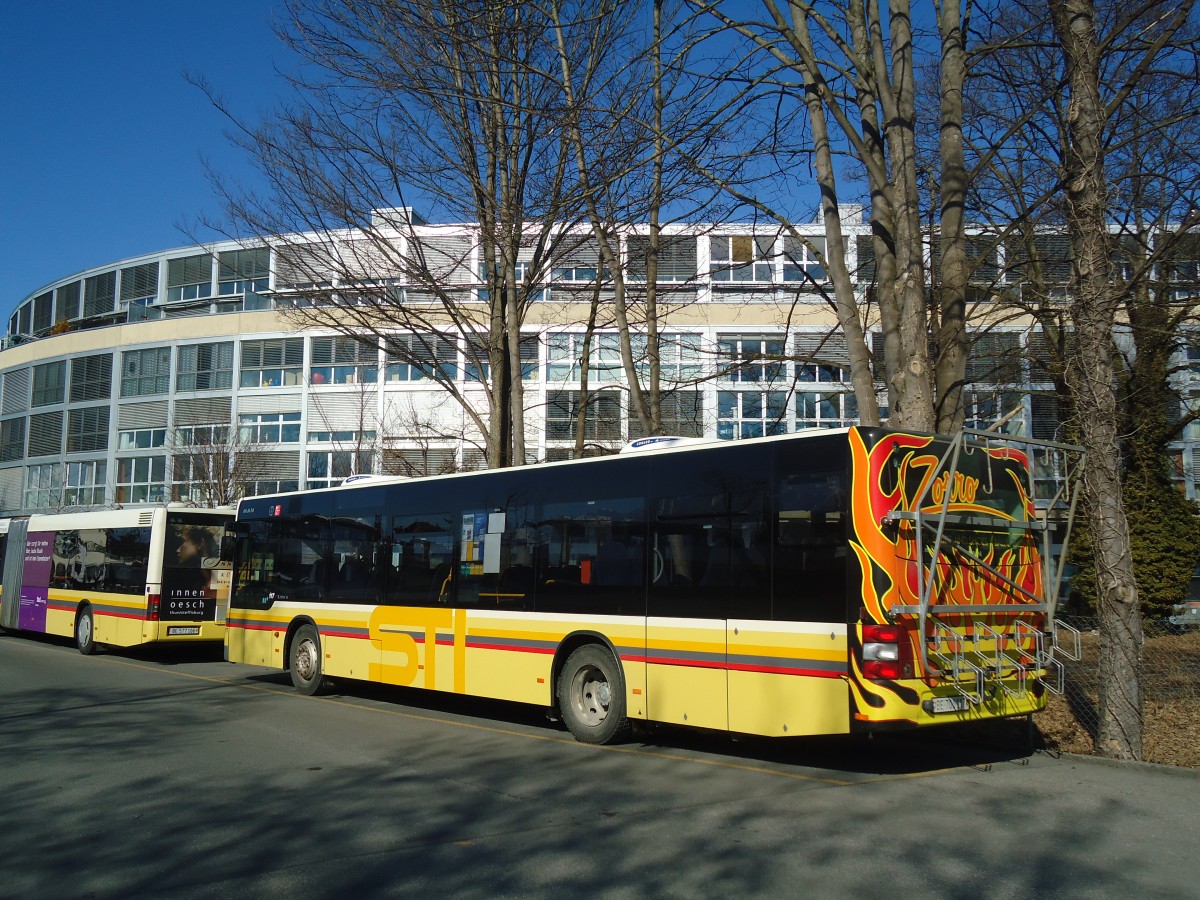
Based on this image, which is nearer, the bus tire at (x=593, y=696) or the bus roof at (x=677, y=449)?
the bus roof at (x=677, y=449)

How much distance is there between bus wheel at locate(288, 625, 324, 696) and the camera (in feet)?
50.1

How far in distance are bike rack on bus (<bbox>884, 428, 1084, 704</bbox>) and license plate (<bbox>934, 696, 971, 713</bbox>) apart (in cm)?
6

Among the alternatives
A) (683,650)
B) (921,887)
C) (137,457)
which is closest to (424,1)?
(683,650)

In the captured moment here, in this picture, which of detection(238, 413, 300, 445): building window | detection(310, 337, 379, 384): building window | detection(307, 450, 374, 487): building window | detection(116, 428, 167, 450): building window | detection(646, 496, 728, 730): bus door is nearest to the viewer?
detection(646, 496, 728, 730): bus door

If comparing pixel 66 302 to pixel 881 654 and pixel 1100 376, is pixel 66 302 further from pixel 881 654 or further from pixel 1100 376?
pixel 881 654

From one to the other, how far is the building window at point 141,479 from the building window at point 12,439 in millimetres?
9211

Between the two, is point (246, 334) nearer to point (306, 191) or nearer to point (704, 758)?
point (306, 191)

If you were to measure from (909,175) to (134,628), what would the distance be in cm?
1594

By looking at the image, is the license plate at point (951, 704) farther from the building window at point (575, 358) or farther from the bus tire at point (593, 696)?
the building window at point (575, 358)

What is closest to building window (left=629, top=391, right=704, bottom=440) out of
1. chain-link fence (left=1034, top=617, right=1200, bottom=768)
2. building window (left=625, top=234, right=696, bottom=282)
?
building window (left=625, top=234, right=696, bottom=282)

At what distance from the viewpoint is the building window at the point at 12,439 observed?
53625 mm

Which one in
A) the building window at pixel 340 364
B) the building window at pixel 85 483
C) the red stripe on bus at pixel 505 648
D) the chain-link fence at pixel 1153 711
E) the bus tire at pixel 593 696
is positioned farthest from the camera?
the building window at pixel 85 483

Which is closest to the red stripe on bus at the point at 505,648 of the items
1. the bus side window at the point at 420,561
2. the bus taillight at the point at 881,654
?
the bus side window at the point at 420,561

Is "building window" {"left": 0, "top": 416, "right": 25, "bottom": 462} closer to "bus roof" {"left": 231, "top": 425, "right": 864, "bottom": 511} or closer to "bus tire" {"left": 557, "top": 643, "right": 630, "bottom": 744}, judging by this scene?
"bus roof" {"left": 231, "top": 425, "right": 864, "bottom": 511}
